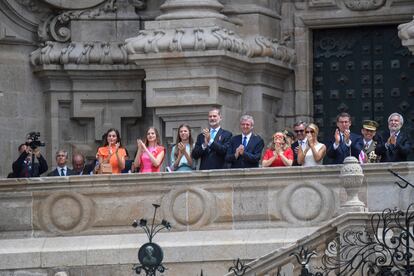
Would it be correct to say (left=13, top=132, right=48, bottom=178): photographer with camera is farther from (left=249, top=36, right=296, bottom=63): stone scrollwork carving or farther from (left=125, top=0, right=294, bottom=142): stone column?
(left=249, top=36, right=296, bottom=63): stone scrollwork carving

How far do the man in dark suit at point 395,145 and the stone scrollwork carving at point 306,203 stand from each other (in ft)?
2.99

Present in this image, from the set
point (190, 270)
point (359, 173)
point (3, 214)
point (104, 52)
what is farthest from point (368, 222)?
point (104, 52)

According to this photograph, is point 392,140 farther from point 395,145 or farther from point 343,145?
point 343,145

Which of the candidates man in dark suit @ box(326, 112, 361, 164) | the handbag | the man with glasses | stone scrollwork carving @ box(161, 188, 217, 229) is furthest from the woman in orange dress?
man in dark suit @ box(326, 112, 361, 164)

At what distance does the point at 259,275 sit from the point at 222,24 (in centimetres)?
752

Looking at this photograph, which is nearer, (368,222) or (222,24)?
(368,222)

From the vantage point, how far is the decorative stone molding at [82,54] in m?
39.9

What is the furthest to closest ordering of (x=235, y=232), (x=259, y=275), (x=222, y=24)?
(x=222, y=24) → (x=235, y=232) → (x=259, y=275)

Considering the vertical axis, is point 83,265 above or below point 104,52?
below

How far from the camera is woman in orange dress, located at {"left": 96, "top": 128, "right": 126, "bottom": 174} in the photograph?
3541 cm

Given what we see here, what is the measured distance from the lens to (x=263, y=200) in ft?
112

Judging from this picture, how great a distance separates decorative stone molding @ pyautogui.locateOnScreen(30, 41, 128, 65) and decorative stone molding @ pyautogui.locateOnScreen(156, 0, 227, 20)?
1.46m

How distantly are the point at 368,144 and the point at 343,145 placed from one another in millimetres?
368

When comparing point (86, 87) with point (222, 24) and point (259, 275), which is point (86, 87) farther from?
point (259, 275)
